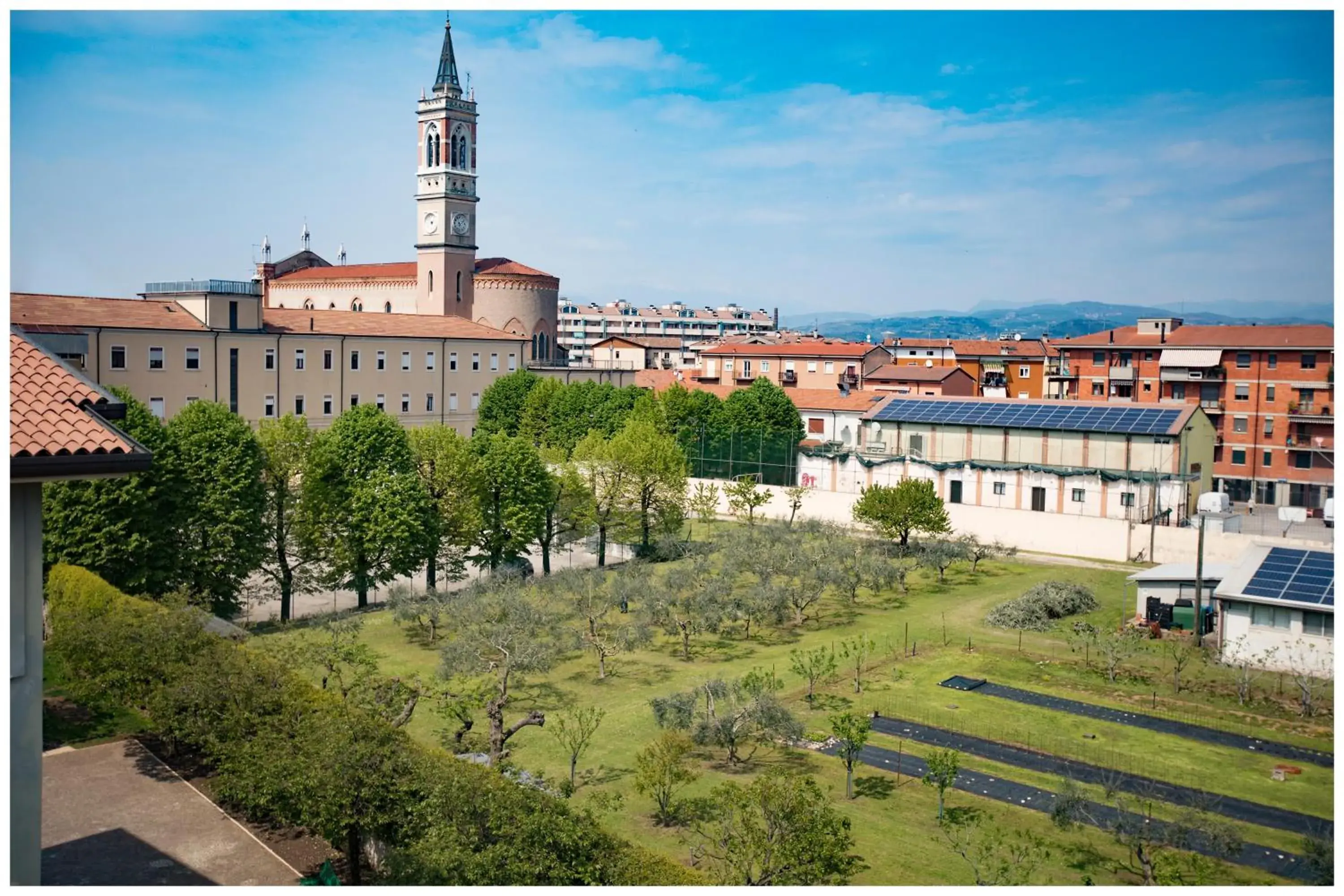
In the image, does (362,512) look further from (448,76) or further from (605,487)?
(448,76)

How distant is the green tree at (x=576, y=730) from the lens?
15.0 meters

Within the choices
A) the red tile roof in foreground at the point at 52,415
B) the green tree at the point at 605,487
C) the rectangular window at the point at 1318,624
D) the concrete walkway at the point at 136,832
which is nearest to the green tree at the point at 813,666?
the rectangular window at the point at 1318,624

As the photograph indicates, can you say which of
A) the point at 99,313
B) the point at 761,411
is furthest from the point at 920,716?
the point at 99,313

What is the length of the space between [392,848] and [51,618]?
10097 millimetres

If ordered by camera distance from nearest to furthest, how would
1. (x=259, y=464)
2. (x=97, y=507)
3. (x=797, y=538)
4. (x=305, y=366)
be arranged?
(x=97, y=507), (x=259, y=464), (x=797, y=538), (x=305, y=366)

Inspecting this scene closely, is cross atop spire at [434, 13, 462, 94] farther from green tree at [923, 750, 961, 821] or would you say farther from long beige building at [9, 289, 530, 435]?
green tree at [923, 750, 961, 821]

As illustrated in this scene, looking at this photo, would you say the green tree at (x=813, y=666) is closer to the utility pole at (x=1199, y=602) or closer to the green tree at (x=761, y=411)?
the utility pole at (x=1199, y=602)

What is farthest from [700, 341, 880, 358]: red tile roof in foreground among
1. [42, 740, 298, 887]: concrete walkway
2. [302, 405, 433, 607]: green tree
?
[42, 740, 298, 887]: concrete walkway

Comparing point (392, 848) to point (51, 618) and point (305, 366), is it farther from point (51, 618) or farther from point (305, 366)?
point (305, 366)

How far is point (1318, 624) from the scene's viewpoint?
20031 mm

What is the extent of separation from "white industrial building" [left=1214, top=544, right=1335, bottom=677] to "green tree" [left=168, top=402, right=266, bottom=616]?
746 inches

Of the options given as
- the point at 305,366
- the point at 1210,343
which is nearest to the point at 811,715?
the point at 305,366

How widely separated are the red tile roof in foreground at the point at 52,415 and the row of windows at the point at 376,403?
111 feet

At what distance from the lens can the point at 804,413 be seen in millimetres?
49281
